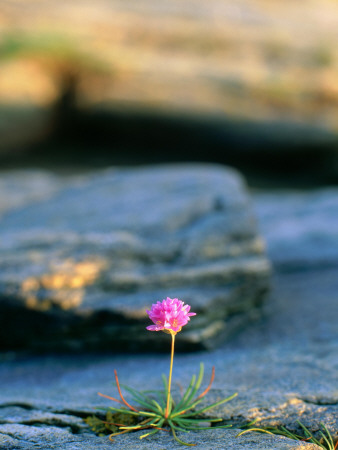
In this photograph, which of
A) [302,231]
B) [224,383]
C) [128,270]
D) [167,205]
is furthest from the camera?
[302,231]

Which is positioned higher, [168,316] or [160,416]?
[168,316]

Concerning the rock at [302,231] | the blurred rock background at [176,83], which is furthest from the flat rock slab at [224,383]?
the blurred rock background at [176,83]

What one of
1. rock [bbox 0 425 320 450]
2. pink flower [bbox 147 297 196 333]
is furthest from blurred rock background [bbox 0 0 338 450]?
pink flower [bbox 147 297 196 333]

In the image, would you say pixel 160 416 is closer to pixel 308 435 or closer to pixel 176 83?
pixel 308 435

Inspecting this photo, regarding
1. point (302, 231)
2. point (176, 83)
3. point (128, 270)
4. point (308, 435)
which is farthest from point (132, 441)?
point (176, 83)

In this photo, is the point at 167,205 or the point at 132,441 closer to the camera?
the point at 132,441

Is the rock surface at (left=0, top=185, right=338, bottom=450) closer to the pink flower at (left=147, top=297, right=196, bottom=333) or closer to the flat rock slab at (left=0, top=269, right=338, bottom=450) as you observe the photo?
the flat rock slab at (left=0, top=269, right=338, bottom=450)

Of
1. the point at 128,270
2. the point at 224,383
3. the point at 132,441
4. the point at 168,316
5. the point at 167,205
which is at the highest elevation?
the point at 167,205
